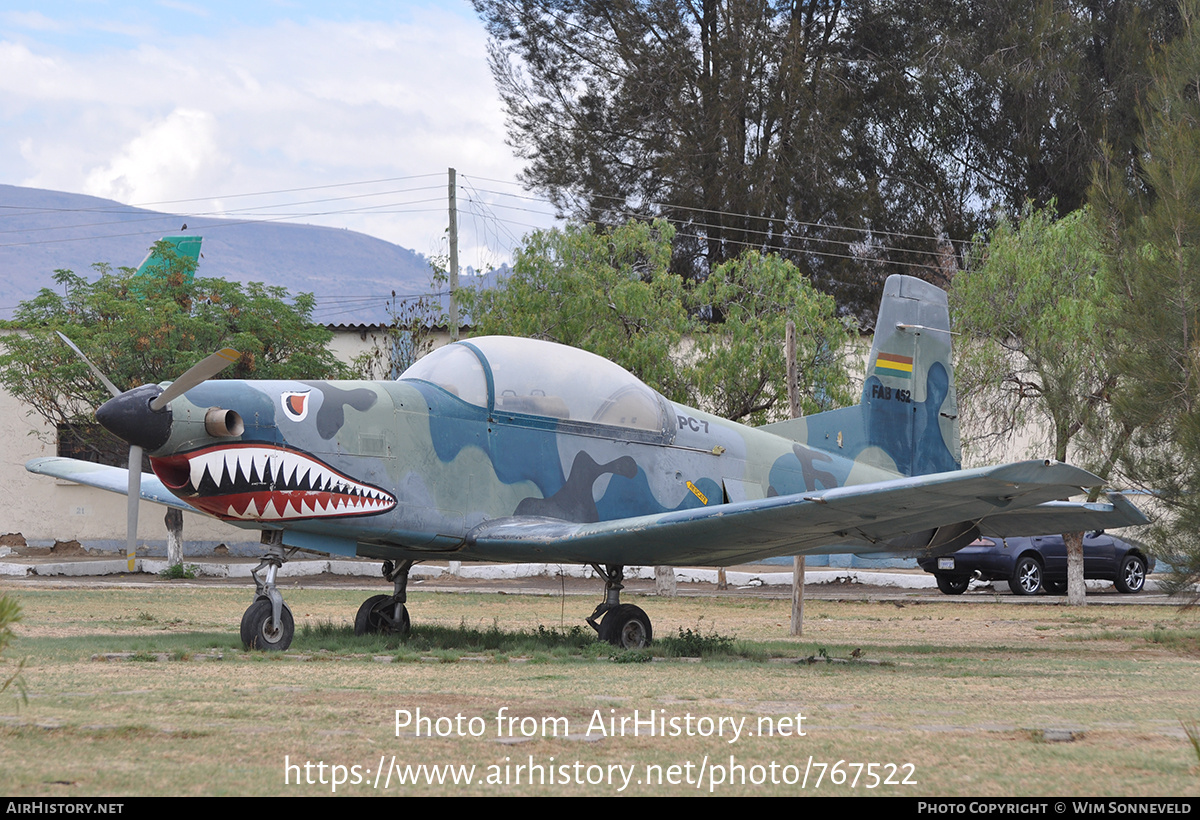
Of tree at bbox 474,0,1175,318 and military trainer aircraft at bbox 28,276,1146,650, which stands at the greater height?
tree at bbox 474,0,1175,318

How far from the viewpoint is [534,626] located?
45.9ft

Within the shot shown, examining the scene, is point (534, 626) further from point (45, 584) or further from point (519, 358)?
point (45, 584)

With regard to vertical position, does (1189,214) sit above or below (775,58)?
below

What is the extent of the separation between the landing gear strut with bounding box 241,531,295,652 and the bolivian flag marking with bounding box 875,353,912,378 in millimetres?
7942

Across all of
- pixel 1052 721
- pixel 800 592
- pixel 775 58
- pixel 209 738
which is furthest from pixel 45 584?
pixel 775 58

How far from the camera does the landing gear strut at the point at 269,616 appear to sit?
372 inches

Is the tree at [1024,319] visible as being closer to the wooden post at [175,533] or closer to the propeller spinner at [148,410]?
the propeller spinner at [148,410]

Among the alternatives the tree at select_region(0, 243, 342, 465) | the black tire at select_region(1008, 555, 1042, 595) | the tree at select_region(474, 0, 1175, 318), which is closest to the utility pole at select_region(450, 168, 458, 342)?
the tree at select_region(0, 243, 342, 465)

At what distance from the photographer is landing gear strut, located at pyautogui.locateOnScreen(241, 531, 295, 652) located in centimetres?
946

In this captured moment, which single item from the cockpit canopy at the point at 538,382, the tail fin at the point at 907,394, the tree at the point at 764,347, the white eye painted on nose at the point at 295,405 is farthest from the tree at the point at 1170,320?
the tree at the point at 764,347

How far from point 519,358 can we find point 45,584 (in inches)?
595

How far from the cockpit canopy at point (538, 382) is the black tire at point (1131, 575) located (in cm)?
1738

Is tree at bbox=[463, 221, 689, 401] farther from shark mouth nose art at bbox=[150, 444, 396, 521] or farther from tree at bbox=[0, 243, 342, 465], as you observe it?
shark mouth nose art at bbox=[150, 444, 396, 521]

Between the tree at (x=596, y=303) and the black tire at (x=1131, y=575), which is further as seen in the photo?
the black tire at (x=1131, y=575)
